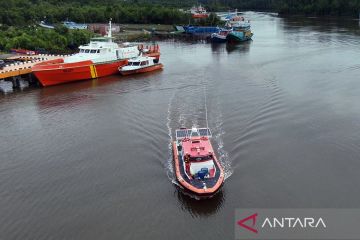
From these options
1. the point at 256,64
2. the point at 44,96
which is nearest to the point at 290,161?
the point at 44,96

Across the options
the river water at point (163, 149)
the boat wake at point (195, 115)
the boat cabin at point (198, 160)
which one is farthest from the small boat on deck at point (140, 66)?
the boat cabin at point (198, 160)

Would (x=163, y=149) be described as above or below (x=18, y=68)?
below

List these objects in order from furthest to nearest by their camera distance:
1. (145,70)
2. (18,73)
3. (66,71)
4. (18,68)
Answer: (145,70)
(66,71)
(18,68)
(18,73)

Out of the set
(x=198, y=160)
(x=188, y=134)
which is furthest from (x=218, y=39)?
(x=198, y=160)

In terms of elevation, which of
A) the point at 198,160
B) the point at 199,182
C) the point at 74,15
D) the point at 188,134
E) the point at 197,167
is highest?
the point at 74,15

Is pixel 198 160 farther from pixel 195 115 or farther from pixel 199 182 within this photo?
pixel 195 115

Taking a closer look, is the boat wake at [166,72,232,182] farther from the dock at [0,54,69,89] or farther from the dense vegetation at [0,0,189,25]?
the dense vegetation at [0,0,189,25]

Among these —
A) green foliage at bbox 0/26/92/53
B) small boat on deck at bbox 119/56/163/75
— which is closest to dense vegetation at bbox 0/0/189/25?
green foliage at bbox 0/26/92/53
